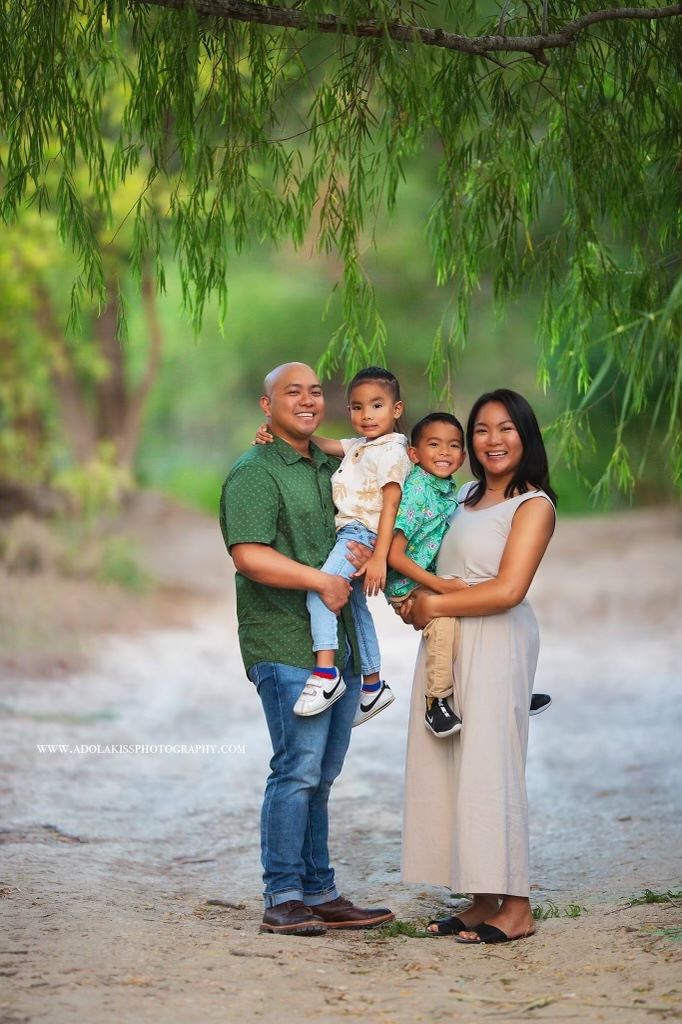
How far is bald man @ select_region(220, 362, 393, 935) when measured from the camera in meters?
3.91

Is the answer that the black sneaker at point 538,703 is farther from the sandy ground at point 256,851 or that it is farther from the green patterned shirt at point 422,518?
the sandy ground at point 256,851

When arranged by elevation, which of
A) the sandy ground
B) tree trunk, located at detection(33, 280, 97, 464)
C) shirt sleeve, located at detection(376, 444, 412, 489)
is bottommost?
the sandy ground

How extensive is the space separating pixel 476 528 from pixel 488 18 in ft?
5.39

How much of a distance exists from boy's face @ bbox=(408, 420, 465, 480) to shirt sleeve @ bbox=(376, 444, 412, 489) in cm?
6

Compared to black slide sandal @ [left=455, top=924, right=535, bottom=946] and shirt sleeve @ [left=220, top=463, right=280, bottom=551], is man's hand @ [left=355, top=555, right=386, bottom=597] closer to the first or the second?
shirt sleeve @ [left=220, top=463, right=280, bottom=551]

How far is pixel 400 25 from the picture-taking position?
364cm

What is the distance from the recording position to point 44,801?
6.21 metres

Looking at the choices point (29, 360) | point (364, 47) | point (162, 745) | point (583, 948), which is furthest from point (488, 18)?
point (29, 360)

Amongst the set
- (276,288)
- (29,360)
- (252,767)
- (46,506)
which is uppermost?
(276,288)

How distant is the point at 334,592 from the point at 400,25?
1.63 metres

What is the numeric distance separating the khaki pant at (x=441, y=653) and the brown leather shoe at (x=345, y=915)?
78cm

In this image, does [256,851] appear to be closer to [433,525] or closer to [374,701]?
[374,701]

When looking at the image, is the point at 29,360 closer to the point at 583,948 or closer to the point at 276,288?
the point at 583,948

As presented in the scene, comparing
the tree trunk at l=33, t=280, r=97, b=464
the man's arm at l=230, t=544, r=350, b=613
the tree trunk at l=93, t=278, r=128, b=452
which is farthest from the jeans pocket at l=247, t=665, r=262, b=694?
the tree trunk at l=93, t=278, r=128, b=452
